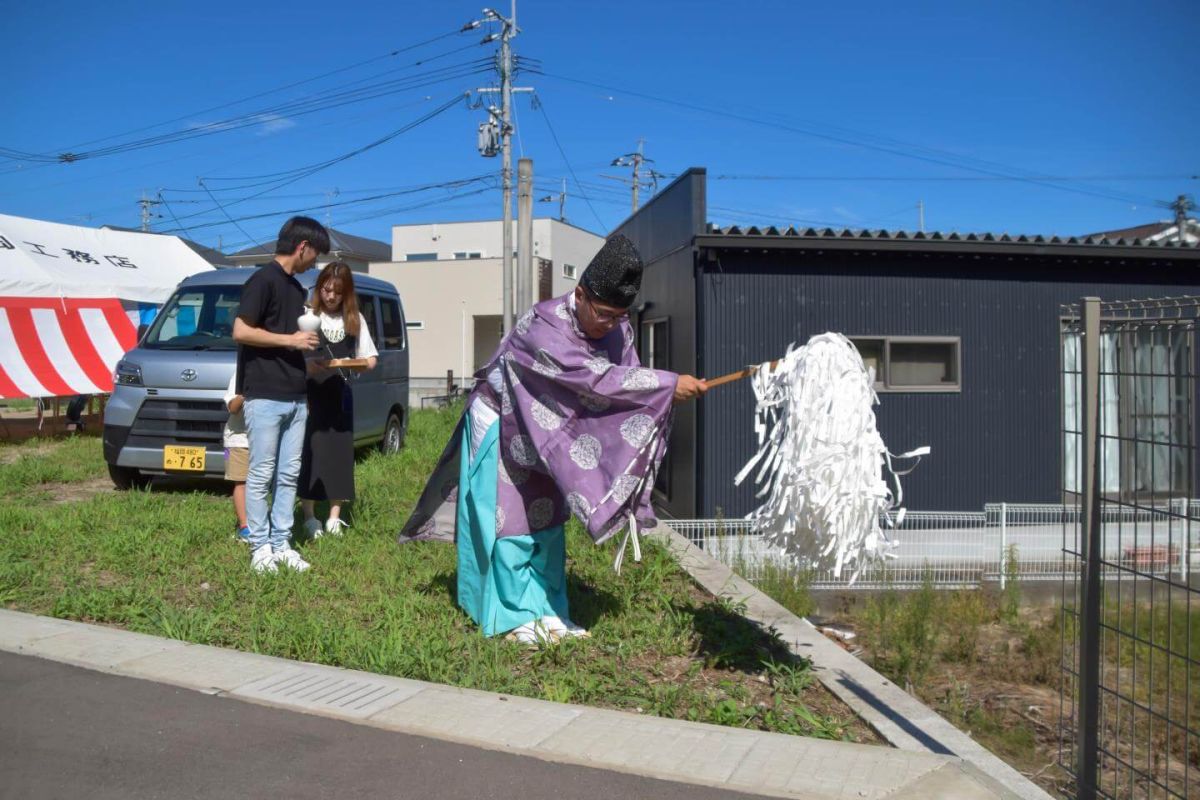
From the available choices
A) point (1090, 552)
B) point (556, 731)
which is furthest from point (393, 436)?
point (1090, 552)

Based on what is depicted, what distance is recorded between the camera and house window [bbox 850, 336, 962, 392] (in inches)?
408

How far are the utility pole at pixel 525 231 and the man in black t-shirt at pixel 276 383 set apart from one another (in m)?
15.8

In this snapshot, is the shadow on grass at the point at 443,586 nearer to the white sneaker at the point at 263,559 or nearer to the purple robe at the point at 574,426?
the white sneaker at the point at 263,559

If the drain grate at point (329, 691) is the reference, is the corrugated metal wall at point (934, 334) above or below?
above

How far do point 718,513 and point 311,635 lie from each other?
515cm

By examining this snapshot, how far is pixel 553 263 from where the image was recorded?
44125mm

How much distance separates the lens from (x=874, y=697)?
4109 millimetres

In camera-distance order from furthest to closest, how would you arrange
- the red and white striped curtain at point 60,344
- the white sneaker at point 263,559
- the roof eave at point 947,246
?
the red and white striped curtain at point 60,344 < the roof eave at point 947,246 < the white sneaker at point 263,559

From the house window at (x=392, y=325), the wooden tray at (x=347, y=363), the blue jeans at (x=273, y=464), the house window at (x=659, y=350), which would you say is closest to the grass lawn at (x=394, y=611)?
the blue jeans at (x=273, y=464)

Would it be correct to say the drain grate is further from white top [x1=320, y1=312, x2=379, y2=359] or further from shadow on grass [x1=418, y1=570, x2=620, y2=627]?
white top [x1=320, y1=312, x2=379, y2=359]

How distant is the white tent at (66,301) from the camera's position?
13258 mm

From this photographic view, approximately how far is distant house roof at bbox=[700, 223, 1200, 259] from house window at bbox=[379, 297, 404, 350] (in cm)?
375

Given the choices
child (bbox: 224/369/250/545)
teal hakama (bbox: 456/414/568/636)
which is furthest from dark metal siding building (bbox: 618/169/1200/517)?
teal hakama (bbox: 456/414/568/636)

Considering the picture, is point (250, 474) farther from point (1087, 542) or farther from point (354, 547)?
point (1087, 542)
